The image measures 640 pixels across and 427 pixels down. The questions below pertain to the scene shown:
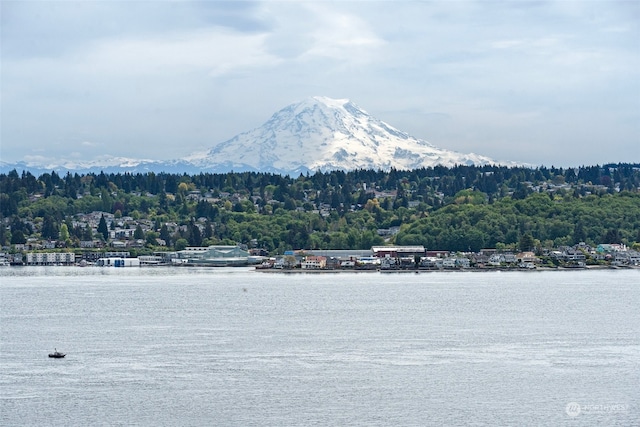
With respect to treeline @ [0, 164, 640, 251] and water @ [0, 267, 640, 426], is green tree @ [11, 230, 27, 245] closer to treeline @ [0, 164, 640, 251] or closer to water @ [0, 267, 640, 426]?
treeline @ [0, 164, 640, 251]

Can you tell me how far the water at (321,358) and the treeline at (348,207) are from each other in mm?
39389

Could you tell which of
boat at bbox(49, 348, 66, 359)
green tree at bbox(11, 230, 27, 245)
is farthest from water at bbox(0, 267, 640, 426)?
green tree at bbox(11, 230, 27, 245)

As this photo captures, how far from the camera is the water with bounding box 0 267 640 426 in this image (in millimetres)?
23359

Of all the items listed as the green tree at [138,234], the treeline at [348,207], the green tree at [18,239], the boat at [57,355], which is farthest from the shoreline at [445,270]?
the boat at [57,355]

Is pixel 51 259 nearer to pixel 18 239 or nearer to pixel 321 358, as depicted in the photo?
pixel 18 239

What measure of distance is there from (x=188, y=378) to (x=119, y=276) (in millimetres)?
45474

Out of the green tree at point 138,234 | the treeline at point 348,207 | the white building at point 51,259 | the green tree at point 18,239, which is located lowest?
the white building at point 51,259

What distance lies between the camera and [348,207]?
117000 mm

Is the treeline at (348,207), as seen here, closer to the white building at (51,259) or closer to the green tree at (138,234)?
the green tree at (138,234)

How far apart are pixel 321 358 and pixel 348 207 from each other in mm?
87625

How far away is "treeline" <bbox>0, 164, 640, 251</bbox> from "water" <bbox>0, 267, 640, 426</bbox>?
39389 millimetres

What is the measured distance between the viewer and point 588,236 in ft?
297

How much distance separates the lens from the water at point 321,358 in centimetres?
2336

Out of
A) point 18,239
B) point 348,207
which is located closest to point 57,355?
point 18,239
